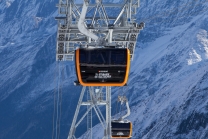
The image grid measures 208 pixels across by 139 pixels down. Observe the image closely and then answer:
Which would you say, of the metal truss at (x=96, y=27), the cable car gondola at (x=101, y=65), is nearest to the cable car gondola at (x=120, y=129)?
the metal truss at (x=96, y=27)

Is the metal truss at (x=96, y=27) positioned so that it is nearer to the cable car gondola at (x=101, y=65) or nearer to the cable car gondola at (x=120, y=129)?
the cable car gondola at (x=101, y=65)

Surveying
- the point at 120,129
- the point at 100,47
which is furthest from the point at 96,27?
the point at 120,129

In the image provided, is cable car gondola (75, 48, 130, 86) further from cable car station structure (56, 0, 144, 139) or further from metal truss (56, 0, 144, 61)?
metal truss (56, 0, 144, 61)

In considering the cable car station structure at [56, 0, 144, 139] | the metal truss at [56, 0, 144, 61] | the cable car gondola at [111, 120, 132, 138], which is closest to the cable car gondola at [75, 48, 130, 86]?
the cable car station structure at [56, 0, 144, 139]

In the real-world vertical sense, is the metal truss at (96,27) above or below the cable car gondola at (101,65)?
above

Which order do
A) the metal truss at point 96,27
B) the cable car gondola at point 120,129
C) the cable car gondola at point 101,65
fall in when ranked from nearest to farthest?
1. the cable car gondola at point 101,65
2. the metal truss at point 96,27
3. the cable car gondola at point 120,129

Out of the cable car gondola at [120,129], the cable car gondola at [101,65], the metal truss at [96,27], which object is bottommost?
the cable car gondola at [120,129]
